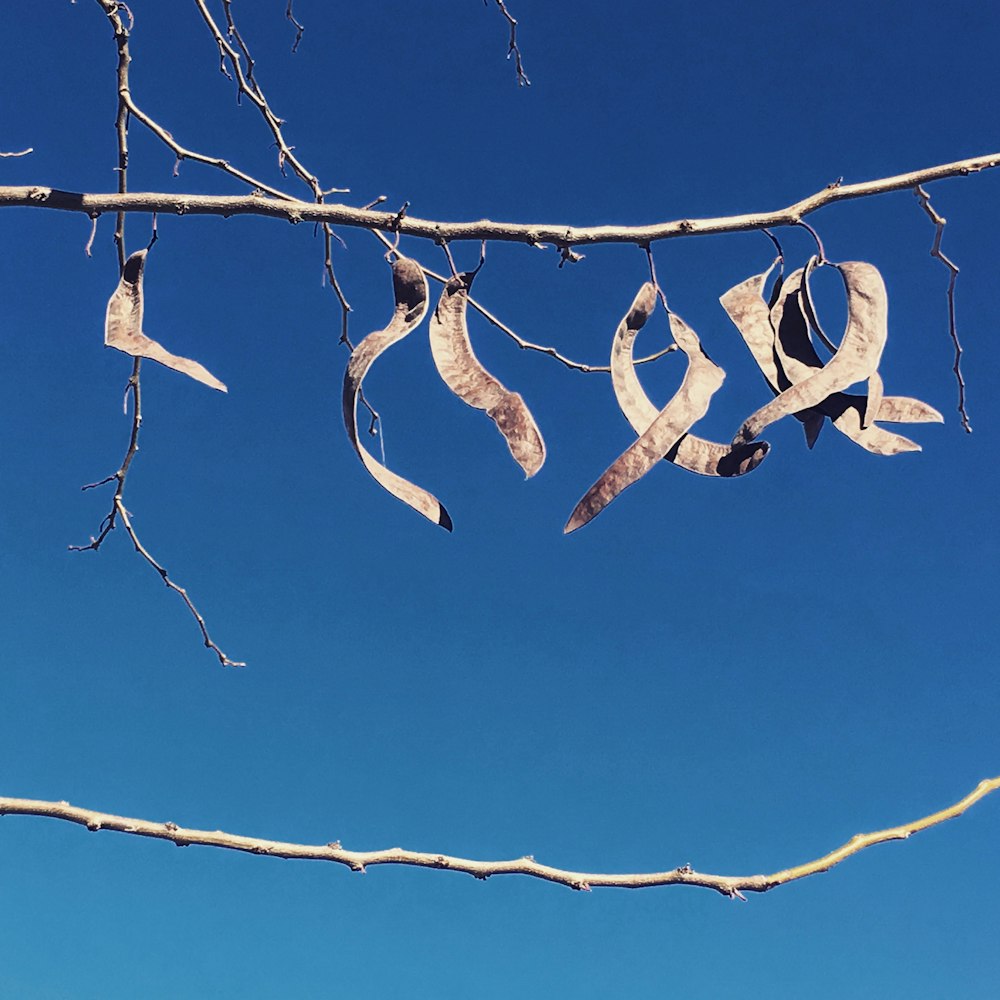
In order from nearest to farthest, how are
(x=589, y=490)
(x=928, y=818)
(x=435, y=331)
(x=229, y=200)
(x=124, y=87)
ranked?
(x=928, y=818)
(x=589, y=490)
(x=229, y=200)
(x=435, y=331)
(x=124, y=87)

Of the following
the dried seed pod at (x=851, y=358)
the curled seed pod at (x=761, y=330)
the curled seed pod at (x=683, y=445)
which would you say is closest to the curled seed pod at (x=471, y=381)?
the curled seed pod at (x=683, y=445)

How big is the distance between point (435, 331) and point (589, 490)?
465 mm

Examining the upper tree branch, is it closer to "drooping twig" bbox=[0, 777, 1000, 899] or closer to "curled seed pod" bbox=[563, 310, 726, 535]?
"curled seed pod" bbox=[563, 310, 726, 535]

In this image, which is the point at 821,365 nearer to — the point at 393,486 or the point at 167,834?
the point at 393,486

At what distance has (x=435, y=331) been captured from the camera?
74.3 inches

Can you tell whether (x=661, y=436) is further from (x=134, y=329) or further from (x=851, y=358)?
(x=134, y=329)

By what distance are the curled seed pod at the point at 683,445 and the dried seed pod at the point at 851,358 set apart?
0.03 metres

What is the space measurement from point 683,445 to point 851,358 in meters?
0.33

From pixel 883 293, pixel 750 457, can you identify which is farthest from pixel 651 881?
pixel 883 293

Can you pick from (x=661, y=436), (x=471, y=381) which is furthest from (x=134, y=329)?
(x=661, y=436)

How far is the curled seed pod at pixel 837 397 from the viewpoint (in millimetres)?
1857

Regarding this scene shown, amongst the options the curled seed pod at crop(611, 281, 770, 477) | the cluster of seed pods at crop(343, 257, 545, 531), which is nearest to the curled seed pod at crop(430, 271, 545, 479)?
the cluster of seed pods at crop(343, 257, 545, 531)

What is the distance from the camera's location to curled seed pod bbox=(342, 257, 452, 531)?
1.66 metres

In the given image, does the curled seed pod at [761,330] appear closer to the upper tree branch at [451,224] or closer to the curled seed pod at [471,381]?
the upper tree branch at [451,224]
